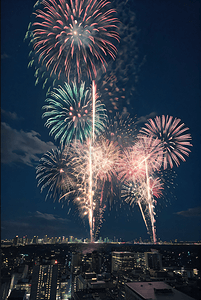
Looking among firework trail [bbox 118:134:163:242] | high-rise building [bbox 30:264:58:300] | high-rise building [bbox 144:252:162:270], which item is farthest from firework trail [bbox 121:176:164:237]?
high-rise building [bbox 30:264:58:300]

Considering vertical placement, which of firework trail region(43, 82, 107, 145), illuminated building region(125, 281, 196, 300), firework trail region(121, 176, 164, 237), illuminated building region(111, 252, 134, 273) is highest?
firework trail region(43, 82, 107, 145)

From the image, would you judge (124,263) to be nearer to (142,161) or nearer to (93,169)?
(93,169)

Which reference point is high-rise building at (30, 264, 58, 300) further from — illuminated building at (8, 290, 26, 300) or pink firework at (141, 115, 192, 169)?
pink firework at (141, 115, 192, 169)

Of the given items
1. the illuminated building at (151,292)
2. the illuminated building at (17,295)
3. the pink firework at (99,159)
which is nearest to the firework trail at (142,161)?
the pink firework at (99,159)

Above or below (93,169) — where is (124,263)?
below

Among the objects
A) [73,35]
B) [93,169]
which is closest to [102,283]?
[93,169]

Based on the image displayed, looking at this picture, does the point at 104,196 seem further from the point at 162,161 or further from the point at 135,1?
the point at 135,1

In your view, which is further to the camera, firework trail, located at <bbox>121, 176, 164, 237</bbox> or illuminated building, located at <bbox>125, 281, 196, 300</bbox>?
firework trail, located at <bbox>121, 176, 164, 237</bbox>
